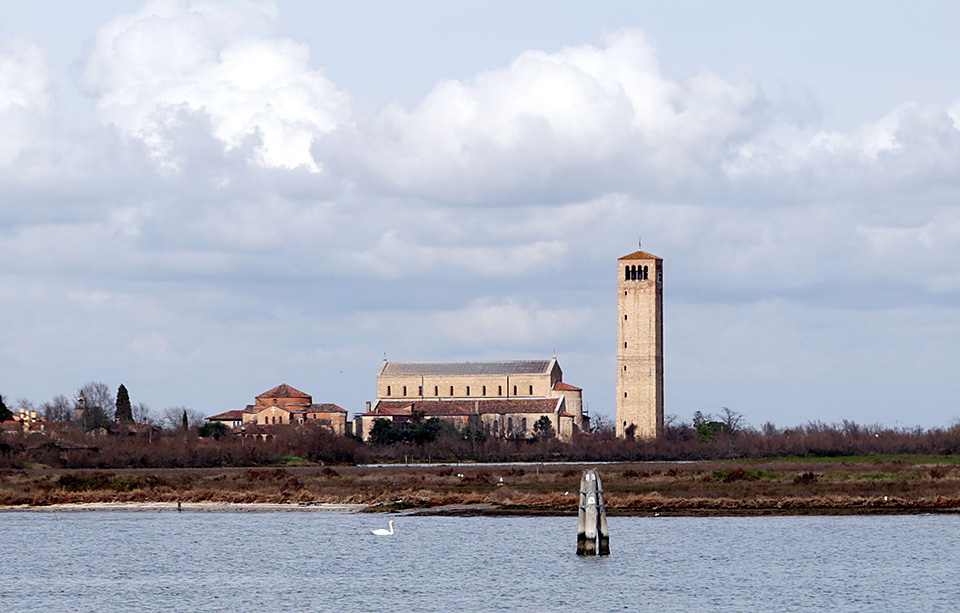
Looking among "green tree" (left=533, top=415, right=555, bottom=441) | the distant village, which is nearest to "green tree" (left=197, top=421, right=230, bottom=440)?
the distant village

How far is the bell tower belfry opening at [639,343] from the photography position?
145 metres

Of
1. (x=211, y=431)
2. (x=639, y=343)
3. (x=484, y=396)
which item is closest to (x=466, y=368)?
(x=484, y=396)

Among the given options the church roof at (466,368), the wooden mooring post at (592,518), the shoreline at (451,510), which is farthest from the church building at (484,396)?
the wooden mooring post at (592,518)

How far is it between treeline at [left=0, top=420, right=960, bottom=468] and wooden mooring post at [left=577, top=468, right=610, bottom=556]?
57.0m

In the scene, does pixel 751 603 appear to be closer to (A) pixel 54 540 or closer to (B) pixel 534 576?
(B) pixel 534 576

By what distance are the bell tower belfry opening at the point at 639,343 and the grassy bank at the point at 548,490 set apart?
6352cm

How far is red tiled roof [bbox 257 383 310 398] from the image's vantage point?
153500mm

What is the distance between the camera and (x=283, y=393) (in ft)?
505

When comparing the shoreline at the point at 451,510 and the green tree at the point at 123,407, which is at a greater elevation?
the green tree at the point at 123,407

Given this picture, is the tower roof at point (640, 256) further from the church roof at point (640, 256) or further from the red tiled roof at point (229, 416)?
the red tiled roof at point (229, 416)

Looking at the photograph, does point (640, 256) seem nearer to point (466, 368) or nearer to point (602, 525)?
point (466, 368)

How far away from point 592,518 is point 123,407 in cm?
11031

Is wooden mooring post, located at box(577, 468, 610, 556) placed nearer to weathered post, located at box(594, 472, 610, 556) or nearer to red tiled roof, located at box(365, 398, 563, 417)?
weathered post, located at box(594, 472, 610, 556)

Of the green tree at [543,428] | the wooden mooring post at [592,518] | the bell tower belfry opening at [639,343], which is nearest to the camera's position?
the wooden mooring post at [592,518]
